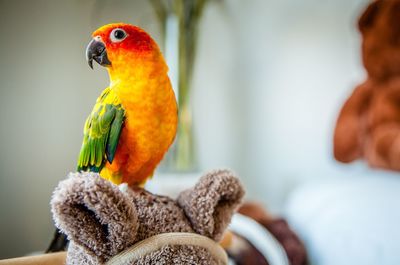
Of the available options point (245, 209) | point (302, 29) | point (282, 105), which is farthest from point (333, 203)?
point (302, 29)

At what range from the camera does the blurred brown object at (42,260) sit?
25cm

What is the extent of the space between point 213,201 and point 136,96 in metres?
0.09

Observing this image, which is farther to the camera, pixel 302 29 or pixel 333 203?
pixel 302 29

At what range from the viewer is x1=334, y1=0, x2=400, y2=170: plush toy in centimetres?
89

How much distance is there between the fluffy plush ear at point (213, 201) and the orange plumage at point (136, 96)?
0.13 feet

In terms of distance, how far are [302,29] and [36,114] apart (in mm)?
1073

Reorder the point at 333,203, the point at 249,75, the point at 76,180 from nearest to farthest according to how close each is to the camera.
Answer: the point at 76,180, the point at 333,203, the point at 249,75

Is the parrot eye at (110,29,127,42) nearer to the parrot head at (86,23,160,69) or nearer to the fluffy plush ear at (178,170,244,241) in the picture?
the parrot head at (86,23,160,69)

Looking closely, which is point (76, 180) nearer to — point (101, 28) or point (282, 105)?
point (101, 28)

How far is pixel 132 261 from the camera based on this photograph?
24 centimetres

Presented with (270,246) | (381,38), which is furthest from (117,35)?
(381,38)

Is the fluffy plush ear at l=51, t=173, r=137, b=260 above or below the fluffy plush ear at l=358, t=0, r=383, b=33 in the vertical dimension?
below

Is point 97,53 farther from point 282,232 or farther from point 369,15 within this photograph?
point 369,15

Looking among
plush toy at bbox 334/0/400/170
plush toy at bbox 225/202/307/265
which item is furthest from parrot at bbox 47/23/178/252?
plush toy at bbox 334/0/400/170
